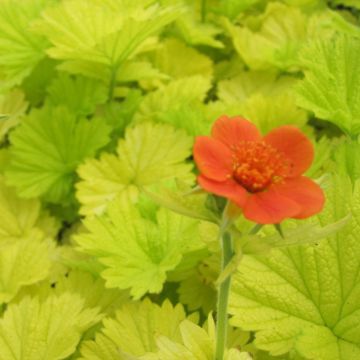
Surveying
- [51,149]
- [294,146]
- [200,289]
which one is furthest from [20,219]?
[294,146]

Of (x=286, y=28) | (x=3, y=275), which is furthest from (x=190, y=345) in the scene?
(x=286, y=28)

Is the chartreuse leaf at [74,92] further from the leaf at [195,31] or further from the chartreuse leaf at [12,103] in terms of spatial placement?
the leaf at [195,31]

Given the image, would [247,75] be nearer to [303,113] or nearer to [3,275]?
[303,113]

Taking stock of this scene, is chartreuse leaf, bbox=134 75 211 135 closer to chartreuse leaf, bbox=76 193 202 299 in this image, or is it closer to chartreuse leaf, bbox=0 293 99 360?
chartreuse leaf, bbox=76 193 202 299

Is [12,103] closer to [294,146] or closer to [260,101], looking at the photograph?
[260,101]

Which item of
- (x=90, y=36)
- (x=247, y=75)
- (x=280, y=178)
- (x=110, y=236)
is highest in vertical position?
(x=280, y=178)

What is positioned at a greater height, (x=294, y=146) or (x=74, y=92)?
(x=294, y=146)
